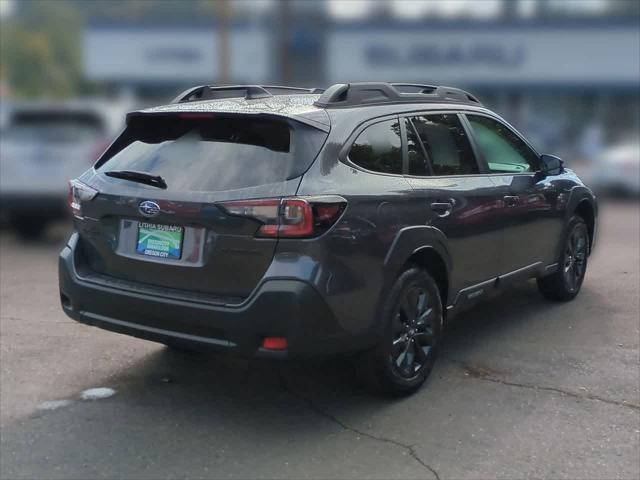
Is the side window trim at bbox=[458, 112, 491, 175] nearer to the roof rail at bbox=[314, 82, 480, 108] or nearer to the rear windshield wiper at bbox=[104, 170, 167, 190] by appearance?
the roof rail at bbox=[314, 82, 480, 108]

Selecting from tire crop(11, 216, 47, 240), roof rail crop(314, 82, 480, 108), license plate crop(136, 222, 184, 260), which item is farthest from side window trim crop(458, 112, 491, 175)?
tire crop(11, 216, 47, 240)

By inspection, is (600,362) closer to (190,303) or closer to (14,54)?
(190,303)

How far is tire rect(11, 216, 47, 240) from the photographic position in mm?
10039

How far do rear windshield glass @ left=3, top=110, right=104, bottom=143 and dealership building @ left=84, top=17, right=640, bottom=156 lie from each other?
1978 centimetres

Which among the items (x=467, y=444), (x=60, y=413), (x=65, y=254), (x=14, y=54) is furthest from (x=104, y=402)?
(x=14, y=54)

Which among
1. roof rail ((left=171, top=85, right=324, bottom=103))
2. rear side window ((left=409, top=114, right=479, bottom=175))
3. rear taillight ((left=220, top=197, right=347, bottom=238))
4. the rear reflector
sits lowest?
the rear reflector

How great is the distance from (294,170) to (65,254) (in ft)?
5.21

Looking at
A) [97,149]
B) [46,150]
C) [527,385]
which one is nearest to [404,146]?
[527,385]

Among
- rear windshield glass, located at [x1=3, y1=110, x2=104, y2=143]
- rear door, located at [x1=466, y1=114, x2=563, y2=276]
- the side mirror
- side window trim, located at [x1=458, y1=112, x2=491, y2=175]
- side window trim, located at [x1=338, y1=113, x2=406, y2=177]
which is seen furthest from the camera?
rear windshield glass, located at [x1=3, y1=110, x2=104, y2=143]

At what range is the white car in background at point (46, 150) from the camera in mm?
9062

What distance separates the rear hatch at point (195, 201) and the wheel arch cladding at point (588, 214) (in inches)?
131

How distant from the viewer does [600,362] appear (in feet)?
17.3

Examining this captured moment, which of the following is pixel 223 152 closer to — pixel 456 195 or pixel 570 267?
pixel 456 195

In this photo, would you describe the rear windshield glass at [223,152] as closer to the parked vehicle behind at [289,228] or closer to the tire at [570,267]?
the parked vehicle behind at [289,228]
